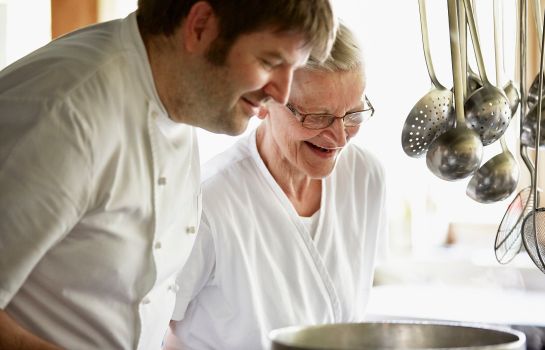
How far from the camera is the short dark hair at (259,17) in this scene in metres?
1.09

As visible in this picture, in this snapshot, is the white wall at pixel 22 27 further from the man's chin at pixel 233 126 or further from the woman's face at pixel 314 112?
the man's chin at pixel 233 126

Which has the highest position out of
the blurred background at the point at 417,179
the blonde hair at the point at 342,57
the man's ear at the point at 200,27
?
the man's ear at the point at 200,27

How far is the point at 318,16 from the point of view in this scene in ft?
3.68

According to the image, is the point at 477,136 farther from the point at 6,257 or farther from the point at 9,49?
the point at 9,49

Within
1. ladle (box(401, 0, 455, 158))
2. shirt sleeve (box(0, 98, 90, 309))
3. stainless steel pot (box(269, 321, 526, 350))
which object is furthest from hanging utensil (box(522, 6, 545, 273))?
shirt sleeve (box(0, 98, 90, 309))

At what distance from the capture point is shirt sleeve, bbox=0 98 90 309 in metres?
1.03

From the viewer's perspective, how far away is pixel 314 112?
5.08 feet

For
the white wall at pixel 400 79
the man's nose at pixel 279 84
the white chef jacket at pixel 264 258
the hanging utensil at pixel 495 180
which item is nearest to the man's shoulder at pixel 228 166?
the white chef jacket at pixel 264 258

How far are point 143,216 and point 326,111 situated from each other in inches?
18.0

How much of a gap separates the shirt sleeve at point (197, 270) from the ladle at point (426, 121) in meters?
0.36

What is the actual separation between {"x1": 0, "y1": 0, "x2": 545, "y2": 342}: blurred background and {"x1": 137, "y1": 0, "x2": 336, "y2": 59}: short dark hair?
1.31m

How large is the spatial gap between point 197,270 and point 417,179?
1557 mm

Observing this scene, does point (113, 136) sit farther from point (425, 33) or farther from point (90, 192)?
point (425, 33)

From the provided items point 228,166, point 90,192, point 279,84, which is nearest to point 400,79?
point 228,166
